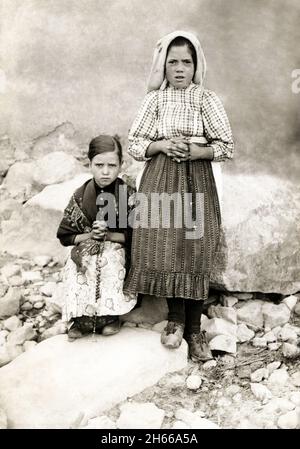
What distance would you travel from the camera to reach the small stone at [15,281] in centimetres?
266

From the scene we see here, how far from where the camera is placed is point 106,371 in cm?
204

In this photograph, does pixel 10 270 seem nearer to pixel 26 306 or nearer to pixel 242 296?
pixel 26 306

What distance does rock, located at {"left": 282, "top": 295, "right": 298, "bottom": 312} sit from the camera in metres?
2.49

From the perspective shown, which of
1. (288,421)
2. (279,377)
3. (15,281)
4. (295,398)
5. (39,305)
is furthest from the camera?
(15,281)

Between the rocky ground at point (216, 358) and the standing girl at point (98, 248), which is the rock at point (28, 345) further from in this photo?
the standing girl at point (98, 248)

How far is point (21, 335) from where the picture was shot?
2.32m

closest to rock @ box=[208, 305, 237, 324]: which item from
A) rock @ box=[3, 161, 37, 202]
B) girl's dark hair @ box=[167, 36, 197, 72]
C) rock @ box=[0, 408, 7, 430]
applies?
rock @ box=[0, 408, 7, 430]

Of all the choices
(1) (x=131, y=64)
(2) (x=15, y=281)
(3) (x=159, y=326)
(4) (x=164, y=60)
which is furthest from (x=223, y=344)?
(1) (x=131, y=64)

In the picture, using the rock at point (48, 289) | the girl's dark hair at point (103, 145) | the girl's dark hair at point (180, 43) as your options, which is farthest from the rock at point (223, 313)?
the girl's dark hair at point (180, 43)

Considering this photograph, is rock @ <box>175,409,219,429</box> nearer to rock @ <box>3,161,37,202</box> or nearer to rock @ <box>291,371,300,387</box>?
rock @ <box>291,371,300,387</box>

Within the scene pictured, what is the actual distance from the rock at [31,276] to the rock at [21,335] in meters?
0.38

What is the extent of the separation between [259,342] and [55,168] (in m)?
1.62

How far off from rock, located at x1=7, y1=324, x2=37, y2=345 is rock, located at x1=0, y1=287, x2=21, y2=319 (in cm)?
12

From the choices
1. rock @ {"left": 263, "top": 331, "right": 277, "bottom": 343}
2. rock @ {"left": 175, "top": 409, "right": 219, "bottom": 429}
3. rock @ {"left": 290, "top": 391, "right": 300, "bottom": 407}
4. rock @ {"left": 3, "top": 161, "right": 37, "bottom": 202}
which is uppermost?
rock @ {"left": 3, "top": 161, "right": 37, "bottom": 202}
